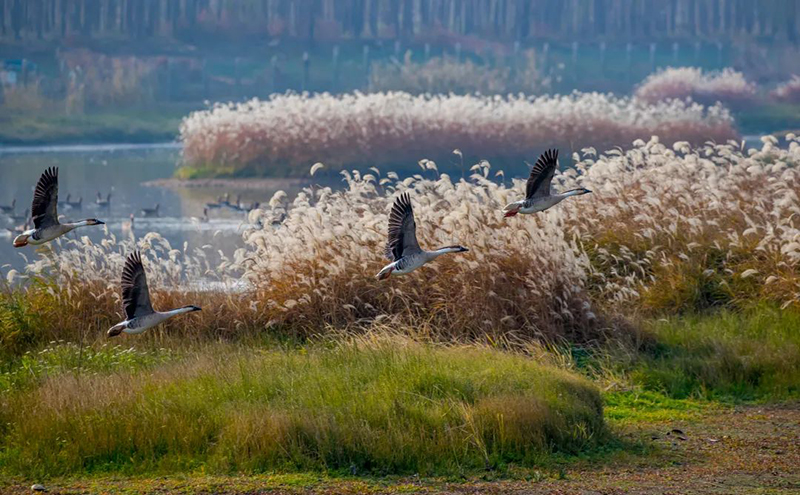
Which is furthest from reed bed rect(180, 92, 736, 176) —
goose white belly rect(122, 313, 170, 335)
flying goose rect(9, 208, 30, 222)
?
goose white belly rect(122, 313, 170, 335)

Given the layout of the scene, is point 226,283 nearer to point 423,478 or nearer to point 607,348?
point 607,348

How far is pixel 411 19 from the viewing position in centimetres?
5938

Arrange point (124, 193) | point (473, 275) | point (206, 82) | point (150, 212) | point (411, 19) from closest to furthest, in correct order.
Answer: point (473, 275)
point (150, 212)
point (124, 193)
point (206, 82)
point (411, 19)

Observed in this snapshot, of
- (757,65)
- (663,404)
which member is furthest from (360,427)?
(757,65)

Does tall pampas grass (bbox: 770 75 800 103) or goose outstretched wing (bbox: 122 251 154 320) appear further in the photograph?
tall pampas grass (bbox: 770 75 800 103)

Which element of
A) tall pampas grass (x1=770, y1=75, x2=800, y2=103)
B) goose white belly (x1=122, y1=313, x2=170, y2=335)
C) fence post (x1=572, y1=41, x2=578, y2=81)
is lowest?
tall pampas grass (x1=770, y1=75, x2=800, y2=103)

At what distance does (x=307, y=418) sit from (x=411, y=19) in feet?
169

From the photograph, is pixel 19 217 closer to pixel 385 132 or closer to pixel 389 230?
pixel 385 132

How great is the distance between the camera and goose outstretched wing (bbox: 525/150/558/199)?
8.88 m

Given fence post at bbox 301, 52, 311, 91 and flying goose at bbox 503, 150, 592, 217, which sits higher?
flying goose at bbox 503, 150, 592, 217

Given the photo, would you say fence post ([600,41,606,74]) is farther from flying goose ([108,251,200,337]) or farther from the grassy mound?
flying goose ([108,251,200,337])

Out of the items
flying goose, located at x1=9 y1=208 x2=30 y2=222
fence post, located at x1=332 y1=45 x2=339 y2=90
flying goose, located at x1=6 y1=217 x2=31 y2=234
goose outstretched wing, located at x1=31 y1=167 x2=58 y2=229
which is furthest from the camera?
fence post, located at x1=332 y1=45 x2=339 y2=90

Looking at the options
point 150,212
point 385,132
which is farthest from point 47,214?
point 385,132

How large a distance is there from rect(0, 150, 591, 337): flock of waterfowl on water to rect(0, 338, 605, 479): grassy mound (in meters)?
0.69
